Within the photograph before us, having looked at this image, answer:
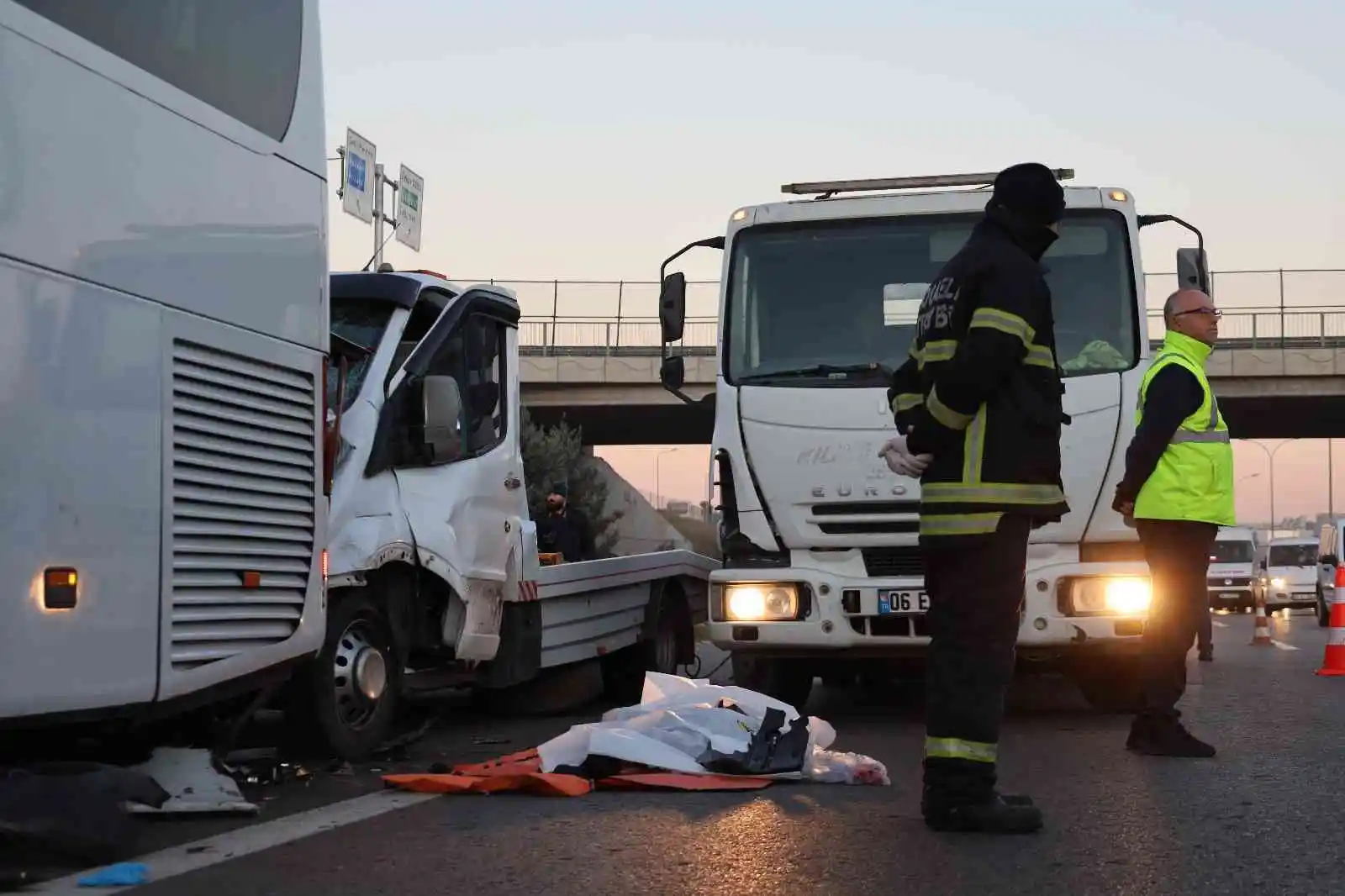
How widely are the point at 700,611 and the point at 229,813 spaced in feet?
22.7

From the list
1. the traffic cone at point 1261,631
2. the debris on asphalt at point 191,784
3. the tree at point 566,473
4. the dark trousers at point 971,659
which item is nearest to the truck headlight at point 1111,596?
the dark trousers at point 971,659

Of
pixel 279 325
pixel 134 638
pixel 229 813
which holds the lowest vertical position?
pixel 229 813

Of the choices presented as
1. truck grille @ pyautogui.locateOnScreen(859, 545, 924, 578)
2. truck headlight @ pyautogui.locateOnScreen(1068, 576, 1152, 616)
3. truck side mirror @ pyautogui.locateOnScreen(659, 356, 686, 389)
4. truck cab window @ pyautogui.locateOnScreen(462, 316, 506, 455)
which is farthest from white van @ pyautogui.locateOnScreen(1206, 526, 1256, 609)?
truck cab window @ pyautogui.locateOnScreen(462, 316, 506, 455)

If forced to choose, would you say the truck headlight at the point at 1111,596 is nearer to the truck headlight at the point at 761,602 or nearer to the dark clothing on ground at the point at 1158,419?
the dark clothing on ground at the point at 1158,419

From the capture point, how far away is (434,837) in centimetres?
543

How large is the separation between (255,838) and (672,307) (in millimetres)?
5348

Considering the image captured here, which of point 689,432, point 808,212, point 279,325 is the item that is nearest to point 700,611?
point 808,212

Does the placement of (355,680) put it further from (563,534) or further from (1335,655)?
(1335,655)

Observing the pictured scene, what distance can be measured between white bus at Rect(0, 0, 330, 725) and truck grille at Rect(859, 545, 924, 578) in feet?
11.3

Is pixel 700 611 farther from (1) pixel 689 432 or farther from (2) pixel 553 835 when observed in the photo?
(1) pixel 689 432

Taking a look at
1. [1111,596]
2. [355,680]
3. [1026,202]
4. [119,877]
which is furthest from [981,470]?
[1111,596]

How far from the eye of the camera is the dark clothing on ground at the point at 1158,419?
7863mm

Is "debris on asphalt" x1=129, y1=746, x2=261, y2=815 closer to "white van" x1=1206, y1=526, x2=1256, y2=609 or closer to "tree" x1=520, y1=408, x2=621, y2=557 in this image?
"tree" x1=520, y1=408, x2=621, y2=557

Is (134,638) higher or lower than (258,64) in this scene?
lower
